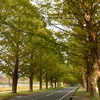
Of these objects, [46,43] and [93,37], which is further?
[46,43]

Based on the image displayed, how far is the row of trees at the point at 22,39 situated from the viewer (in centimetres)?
670

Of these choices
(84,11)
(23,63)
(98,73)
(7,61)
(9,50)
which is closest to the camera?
(98,73)

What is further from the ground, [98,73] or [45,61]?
[45,61]

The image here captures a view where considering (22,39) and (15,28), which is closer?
(15,28)

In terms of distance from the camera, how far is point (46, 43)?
23.2 ft

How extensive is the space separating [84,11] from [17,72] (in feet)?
48.1

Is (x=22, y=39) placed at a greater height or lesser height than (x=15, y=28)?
greater

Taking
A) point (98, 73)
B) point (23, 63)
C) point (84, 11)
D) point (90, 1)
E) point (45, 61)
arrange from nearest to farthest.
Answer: point (90, 1)
point (98, 73)
point (84, 11)
point (23, 63)
point (45, 61)

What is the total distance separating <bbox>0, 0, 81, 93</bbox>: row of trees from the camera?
6.70 metres

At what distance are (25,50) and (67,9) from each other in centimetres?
1057

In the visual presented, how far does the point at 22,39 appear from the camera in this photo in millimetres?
16031

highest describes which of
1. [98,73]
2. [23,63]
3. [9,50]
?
[9,50]

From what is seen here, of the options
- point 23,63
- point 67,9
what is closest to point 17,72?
→ point 23,63

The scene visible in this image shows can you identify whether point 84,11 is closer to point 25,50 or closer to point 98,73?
point 98,73
